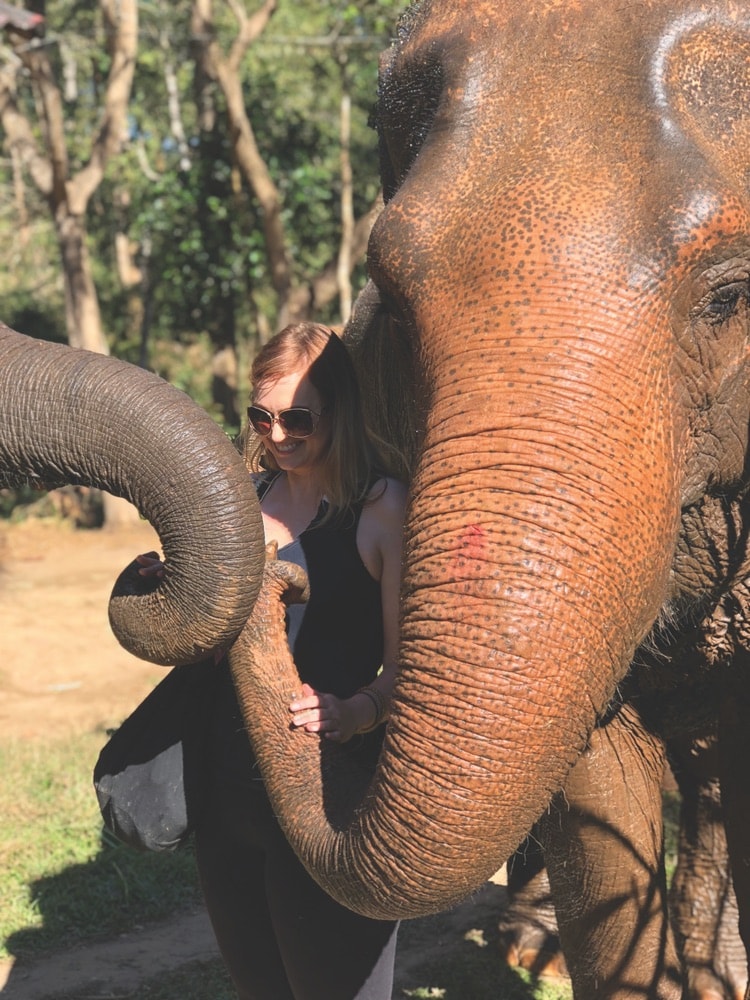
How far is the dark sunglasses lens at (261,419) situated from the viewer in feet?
8.66

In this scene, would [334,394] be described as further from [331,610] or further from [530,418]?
[530,418]

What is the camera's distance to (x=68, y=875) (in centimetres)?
506

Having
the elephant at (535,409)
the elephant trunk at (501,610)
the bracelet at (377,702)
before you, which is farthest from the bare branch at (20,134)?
the elephant trunk at (501,610)

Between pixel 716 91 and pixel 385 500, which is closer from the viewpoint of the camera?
pixel 716 91

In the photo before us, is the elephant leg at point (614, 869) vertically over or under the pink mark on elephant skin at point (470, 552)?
under

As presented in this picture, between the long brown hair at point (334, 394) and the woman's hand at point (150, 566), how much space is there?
1.34ft

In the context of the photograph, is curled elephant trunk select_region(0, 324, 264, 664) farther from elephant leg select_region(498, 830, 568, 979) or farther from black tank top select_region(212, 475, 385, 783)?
elephant leg select_region(498, 830, 568, 979)

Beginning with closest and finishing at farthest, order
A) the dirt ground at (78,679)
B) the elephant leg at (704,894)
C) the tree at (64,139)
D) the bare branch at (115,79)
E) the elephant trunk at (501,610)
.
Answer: the elephant trunk at (501,610) → the elephant leg at (704,894) → the dirt ground at (78,679) → the bare branch at (115,79) → the tree at (64,139)

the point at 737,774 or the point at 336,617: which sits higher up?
the point at 336,617

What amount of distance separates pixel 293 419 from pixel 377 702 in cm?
59

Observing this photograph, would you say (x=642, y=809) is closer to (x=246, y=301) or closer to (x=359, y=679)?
(x=359, y=679)

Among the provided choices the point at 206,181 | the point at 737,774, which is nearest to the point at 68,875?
the point at 737,774

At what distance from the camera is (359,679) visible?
261 cm

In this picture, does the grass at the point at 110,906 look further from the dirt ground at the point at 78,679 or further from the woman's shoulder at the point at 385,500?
the woman's shoulder at the point at 385,500
